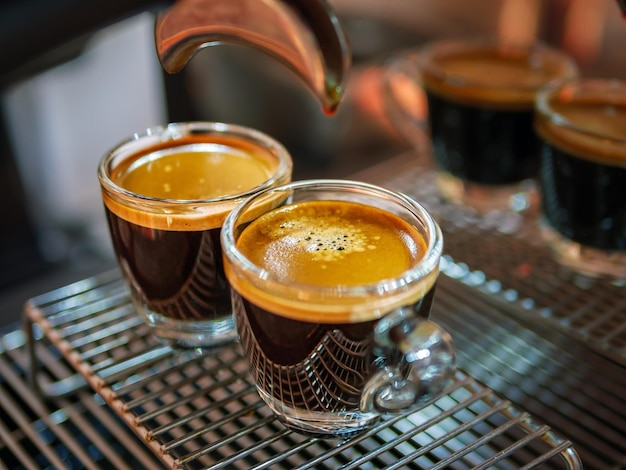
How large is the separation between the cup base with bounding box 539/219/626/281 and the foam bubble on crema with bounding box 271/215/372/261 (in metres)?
0.30

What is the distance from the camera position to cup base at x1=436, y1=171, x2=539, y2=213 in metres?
0.86

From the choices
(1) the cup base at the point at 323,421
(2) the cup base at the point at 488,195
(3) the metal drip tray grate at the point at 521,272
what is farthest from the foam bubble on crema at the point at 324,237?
(2) the cup base at the point at 488,195

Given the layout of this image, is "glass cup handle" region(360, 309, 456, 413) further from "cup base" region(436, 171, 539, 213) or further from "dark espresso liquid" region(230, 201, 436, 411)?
"cup base" region(436, 171, 539, 213)

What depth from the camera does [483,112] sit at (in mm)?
803

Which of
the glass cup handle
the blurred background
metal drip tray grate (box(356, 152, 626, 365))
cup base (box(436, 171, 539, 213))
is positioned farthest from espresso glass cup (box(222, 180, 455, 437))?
the blurred background

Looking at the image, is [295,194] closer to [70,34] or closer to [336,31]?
[336,31]

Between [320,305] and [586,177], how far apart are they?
354 millimetres

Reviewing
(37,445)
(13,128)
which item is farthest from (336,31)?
(13,128)

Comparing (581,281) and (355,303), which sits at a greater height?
(355,303)

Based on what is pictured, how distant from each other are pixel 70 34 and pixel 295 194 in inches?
13.1

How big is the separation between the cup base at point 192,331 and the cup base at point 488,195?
0.36 metres

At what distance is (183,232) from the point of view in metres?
0.54

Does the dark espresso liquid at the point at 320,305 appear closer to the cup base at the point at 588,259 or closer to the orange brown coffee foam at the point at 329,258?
the orange brown coffee foam at the point at 329,258

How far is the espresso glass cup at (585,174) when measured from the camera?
0.68 metres
